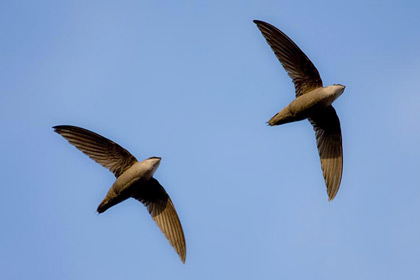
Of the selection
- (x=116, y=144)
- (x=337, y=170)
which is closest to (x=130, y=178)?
(x=116, y=144)

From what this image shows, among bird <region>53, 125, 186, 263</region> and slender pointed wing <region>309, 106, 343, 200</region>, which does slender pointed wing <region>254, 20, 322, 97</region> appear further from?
bird <region>53, 125, 186, 263</region>

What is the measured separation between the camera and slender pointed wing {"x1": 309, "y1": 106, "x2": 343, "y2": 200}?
12.3m

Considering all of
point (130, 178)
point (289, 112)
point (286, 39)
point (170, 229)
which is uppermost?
point (286, 39)

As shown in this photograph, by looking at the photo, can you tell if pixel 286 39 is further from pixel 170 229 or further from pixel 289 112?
pixel 170 229

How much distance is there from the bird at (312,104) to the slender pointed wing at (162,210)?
226 cm

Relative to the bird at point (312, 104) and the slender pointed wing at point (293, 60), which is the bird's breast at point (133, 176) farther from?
the slender pointed wing at point (293, 60)

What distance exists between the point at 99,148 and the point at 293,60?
3.61m

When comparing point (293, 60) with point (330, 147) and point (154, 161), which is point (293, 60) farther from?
point (154, 161)

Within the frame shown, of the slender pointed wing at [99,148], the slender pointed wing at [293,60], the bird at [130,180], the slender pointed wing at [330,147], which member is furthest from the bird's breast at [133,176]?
the slender pointed wing at [330,147]

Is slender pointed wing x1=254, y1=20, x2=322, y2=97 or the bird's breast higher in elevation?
slender pointed wing x1=254, y1=20, x2=322, y2=97

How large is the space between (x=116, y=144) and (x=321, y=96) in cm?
351

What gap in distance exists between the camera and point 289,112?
1184cm

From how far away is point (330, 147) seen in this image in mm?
12562

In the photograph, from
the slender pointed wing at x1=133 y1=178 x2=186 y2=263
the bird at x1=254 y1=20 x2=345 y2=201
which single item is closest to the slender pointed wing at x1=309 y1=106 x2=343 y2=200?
the bird at x1=254 y1=20 x2=345 y2=201
